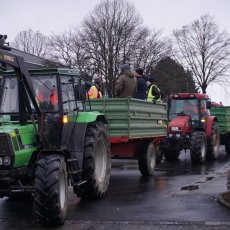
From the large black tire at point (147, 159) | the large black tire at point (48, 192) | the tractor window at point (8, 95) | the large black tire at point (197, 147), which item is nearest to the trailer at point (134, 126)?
the large black tire at point (147, 159)

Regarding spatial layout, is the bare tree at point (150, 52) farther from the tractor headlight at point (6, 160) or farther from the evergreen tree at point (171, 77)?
the tractor headlight at point (6, 160)

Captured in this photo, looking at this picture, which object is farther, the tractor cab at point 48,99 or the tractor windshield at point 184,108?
the tractor windshield at point 184,108

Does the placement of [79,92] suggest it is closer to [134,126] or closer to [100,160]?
[100,160]

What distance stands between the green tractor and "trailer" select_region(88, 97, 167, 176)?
1.39 m

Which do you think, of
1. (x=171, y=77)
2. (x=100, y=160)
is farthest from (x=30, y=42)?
(x=100, y=160)

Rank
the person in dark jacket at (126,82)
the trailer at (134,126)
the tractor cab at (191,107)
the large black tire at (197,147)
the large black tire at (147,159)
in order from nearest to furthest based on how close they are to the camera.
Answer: the trailer at (134,126)
the person in dark jacket at (126,82)
the large black tire at (147,159)
the large black tire at (197,147)
the tractor cab at (191,107)

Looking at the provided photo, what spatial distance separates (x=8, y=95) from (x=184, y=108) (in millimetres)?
9799

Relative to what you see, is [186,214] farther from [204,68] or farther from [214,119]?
[204,68]

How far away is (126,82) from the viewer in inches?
467

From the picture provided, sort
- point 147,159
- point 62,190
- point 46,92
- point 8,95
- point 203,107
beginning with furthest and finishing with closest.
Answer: point 203,107
point 147,159
point 46,92
point 8,95
point 62,190

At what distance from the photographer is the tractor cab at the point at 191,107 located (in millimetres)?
16594

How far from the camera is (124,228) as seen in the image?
275 inches

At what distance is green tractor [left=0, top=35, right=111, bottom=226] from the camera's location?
7031mm

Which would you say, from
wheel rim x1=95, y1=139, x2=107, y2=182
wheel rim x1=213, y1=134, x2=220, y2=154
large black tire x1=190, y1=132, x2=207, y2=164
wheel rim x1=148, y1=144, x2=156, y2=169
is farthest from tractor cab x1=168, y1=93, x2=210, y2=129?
wheel rim x1=95, y1=139, x2=107, y2=182
